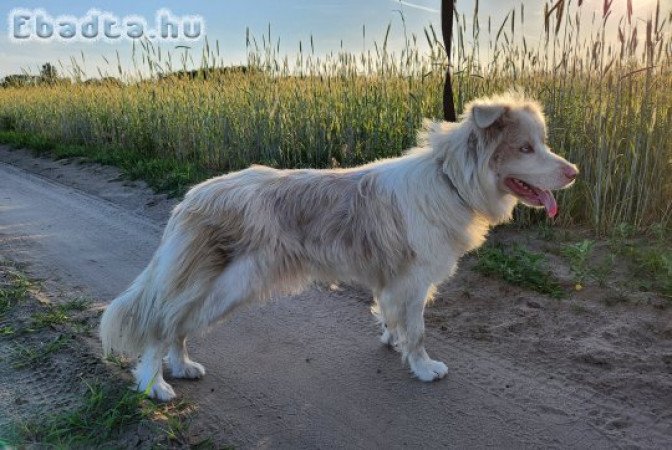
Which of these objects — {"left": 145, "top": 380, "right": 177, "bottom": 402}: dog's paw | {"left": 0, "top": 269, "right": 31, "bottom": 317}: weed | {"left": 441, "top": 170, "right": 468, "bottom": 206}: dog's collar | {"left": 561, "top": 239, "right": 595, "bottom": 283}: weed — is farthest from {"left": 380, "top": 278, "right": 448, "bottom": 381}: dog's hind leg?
{"left": 0, "top": 269, "right": 31, "bottom": 317}: weed

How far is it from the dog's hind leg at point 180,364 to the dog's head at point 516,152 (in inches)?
89.5

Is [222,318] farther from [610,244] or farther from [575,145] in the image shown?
[575,145]

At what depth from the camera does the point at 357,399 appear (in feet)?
11.4

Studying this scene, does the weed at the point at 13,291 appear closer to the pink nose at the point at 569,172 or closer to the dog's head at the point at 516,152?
the dog's head at the point at 516,152

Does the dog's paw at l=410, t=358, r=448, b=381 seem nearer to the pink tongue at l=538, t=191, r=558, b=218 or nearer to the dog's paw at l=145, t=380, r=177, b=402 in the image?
the pink tongue at l=538, t=191, r=558, b=218

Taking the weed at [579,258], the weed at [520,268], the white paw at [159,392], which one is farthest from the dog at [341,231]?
the weed at [579,258]

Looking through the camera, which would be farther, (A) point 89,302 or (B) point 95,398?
(A) point 89,302

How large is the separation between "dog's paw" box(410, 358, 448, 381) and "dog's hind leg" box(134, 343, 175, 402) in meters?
1.59

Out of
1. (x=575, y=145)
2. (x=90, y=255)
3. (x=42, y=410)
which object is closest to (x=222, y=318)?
(x=42, y=410)

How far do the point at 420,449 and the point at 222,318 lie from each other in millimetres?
1427

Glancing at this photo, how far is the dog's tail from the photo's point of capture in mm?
3432

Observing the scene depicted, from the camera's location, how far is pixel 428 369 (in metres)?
3.68

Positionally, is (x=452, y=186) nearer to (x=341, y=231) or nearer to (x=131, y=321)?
(x=341, y=231)

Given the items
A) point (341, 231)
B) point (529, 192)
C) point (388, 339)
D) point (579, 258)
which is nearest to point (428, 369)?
point (388, 339)
